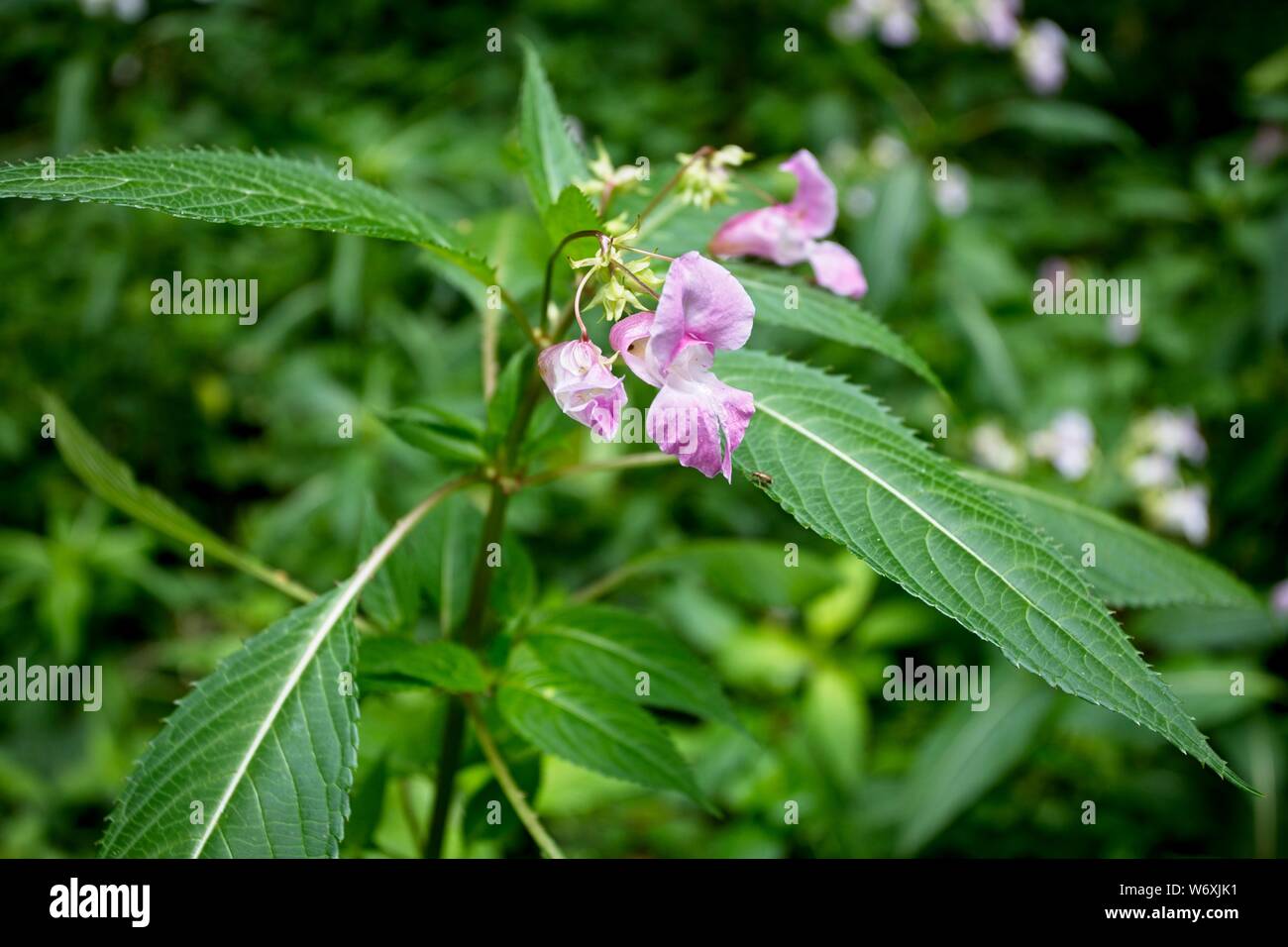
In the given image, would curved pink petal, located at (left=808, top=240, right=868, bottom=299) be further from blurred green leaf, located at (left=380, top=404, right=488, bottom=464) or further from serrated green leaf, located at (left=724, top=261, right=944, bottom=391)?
blurred green leaf, located at (left=380, top=404, right=488, bottom=464)

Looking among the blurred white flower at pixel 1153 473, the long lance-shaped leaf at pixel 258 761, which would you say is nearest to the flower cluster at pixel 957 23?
the blurred white flower at pixel 1153 473

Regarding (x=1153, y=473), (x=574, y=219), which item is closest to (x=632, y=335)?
(x=574, y=219)

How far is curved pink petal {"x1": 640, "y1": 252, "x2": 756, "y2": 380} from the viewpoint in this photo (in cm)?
77

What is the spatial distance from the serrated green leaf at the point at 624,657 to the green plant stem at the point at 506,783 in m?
0.10

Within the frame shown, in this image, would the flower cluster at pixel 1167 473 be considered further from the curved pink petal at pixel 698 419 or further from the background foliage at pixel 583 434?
the curved pink petal at pixel 698 419

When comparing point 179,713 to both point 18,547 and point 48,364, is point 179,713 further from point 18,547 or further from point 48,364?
point 48,364

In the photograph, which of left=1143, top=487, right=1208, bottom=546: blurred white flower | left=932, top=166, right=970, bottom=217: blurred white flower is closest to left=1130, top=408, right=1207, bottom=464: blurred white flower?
left=1143, top=487, right=1208, bottom=546: blurred white flower

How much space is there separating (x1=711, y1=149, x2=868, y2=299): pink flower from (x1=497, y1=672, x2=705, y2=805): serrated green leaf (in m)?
0.51

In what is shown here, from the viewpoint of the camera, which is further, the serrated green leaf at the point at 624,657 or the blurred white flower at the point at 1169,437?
the blurred white flower at the point at 1169,437

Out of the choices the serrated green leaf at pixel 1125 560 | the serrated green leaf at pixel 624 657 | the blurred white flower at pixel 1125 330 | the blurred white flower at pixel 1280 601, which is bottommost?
the blurred white flower at pixel 1280 601

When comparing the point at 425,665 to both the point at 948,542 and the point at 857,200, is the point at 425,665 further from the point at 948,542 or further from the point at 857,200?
the point at 857,200

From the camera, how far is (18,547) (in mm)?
2758

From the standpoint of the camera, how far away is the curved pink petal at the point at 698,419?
0.77 metres

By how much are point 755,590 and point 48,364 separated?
2510mm
